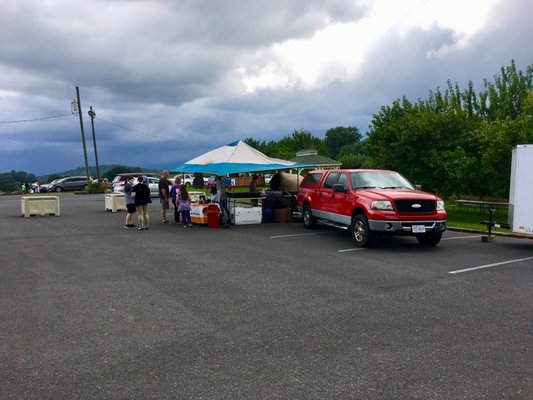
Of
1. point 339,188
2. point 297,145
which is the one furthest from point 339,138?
point 339,188

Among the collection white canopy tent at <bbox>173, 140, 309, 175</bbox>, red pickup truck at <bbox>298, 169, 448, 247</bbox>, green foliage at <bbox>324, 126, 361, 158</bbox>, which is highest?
green foliage at <bbox>324, 126, 361, 158</bbox>

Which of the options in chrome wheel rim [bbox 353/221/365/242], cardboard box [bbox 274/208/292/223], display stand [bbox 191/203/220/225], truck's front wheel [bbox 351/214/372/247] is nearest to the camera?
truck's front wheel [bbox 351/214/372/247]

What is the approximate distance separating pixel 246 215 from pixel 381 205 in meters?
6.93

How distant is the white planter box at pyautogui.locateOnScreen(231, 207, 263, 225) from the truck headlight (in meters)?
6.62

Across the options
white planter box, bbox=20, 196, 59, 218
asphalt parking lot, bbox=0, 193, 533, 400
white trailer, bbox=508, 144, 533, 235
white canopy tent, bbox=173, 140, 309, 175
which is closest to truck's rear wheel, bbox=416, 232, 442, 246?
asphalt parking lot, bbox=0, 193, 533, 400

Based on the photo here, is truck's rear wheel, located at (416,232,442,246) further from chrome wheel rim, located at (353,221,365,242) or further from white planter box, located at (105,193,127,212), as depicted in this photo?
white planter box, located at (105,193,127,212)

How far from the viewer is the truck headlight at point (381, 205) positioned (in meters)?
10.5

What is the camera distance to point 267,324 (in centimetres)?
529

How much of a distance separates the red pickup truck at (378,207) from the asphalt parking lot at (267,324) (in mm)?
653

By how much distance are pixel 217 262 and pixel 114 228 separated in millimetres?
7493

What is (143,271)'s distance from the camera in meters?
8.33

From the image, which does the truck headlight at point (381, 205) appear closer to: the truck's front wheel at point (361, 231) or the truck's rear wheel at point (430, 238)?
the truck's front wheel at point (361, 231)

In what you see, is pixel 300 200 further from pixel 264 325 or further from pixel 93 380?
pixel 93 380

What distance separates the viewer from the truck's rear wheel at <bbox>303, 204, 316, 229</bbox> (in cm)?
1457
